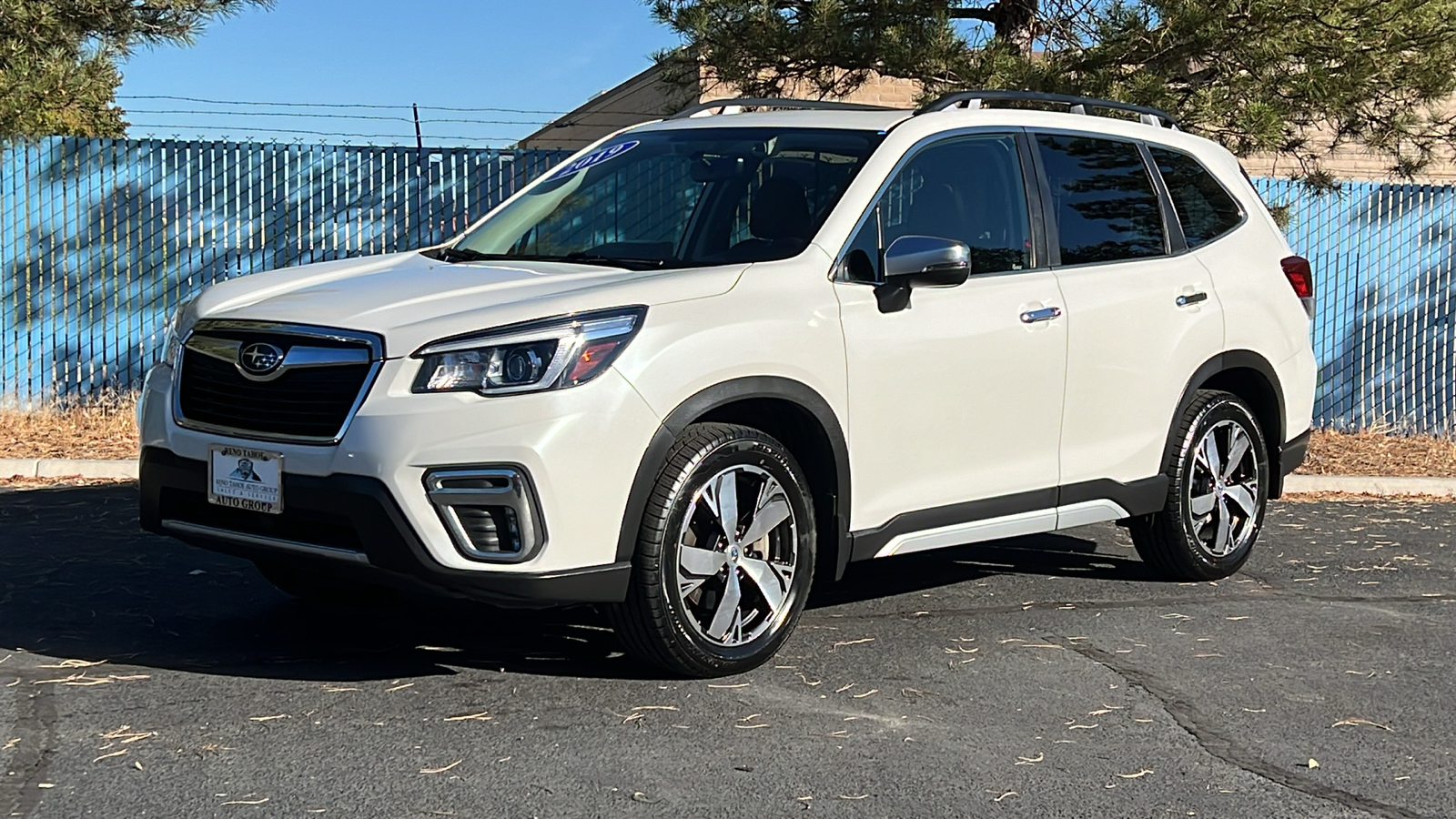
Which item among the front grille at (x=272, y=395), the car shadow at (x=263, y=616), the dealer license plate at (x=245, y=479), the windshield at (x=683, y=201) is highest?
the windshield at (x=683, y=201)

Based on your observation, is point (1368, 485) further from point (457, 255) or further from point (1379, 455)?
point (457, 255)

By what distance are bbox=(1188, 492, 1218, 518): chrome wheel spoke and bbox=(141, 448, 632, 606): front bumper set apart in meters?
3.05

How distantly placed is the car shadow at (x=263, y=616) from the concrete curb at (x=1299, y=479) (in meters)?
1.75

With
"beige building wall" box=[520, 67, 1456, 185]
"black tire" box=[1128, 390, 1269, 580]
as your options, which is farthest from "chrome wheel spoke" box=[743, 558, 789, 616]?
"beige building wall" box=[520, 67, 1456, 185]

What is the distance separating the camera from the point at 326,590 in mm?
6258

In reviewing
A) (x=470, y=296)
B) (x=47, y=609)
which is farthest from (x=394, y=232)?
(x=470, y=296)

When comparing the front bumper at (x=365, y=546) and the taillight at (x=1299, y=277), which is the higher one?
the taillight at (x=1299, y=277)

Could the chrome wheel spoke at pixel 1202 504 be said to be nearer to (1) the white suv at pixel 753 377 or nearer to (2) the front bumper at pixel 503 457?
(1) the white suv at pixel 753 377

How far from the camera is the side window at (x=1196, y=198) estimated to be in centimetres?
713

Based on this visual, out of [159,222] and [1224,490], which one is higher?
[159,222]

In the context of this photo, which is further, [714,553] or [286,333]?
[714,553]

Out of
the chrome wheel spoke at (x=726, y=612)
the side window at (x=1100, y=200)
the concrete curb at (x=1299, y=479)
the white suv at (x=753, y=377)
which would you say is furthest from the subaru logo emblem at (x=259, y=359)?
the concrete curb at (x=1299, y=479)

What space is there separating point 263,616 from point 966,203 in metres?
3.00

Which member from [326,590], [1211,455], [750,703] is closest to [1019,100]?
[1211,455]
